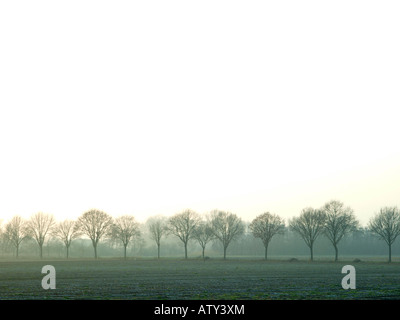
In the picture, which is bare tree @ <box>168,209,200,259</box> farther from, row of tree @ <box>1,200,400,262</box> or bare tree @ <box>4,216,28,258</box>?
bare tree @ <box>4,216,28,258</box>

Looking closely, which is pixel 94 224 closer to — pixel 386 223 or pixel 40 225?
pixel 40 225

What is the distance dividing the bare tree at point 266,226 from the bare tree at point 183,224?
2293 centimetres

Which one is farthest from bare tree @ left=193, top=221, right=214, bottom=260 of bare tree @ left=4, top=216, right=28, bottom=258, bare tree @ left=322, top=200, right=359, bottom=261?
bare tree @ left=4, top=216, right=28, bottom=258

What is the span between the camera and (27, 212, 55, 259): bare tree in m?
175

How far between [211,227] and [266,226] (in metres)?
22.8

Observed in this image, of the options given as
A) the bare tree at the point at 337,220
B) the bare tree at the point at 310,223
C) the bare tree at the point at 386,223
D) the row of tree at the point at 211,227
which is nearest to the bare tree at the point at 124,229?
the row of tree at the point at 211,227

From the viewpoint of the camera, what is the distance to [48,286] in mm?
49281

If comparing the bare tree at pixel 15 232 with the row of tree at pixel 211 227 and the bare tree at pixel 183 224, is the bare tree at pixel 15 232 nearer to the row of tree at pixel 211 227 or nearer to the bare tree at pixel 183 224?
the row of tree at pixel 211 227

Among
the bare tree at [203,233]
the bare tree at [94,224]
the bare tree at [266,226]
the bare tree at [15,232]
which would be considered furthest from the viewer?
the bare tree at [15,232]

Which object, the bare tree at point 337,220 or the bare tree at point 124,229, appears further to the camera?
the bare tree at point 124,229

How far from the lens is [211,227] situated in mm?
165625

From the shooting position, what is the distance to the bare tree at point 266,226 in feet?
491
